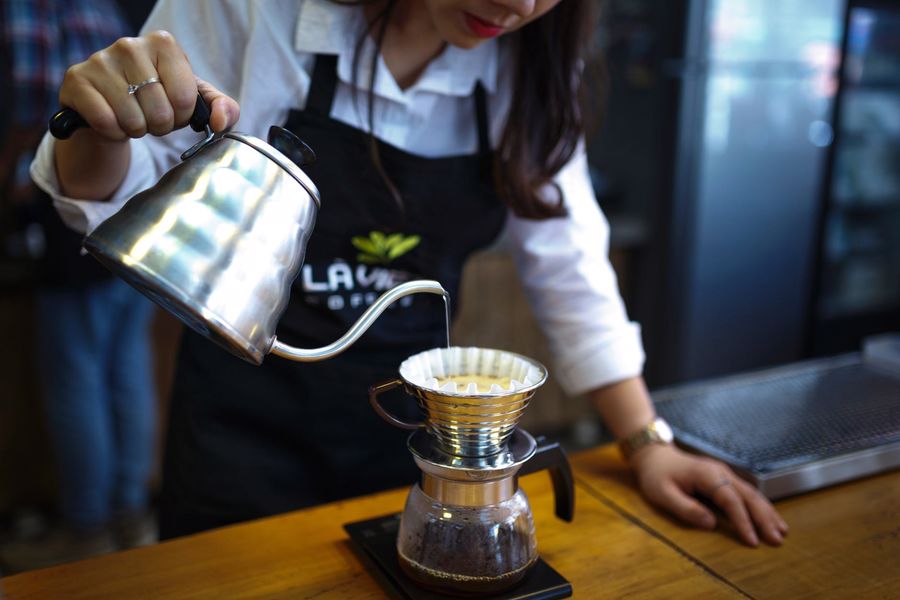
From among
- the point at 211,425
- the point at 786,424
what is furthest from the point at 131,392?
the point at 786,424

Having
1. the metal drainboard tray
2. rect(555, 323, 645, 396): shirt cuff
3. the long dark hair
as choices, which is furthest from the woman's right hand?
the metal drainboard tray

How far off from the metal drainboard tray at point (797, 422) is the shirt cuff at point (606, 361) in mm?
130

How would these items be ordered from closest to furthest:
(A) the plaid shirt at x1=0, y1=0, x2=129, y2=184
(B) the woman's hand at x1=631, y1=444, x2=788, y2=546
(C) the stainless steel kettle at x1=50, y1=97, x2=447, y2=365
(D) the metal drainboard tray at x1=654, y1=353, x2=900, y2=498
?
(C) the stainless steel kettle at x1=50, y1=97, x2=447, y2=365 → (B) the woman's hand at x1=631, y1=444, x2=788, y2=546 → (D) the metal drainboard tray at x1=654, y1=353, x2=900, y2=498 → (A) the plaid shirt at x1=0, y1=0, x2=129, y2=184

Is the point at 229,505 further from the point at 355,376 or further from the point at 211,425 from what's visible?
the point at 355,376

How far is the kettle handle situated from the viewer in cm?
89

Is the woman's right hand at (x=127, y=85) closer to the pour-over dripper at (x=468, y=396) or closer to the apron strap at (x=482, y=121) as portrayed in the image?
the pour-over dripper at (x=468, y=396)

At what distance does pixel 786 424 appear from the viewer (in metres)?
1.27

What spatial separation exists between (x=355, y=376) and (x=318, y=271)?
0.16 m

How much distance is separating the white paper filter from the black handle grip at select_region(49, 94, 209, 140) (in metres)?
0.30

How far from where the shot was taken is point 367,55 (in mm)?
1117

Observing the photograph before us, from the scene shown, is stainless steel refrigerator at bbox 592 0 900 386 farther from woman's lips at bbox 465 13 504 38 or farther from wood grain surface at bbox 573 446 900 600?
woman's lips at bbox 465 13 504 38

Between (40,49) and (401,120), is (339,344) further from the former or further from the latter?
(40,49)

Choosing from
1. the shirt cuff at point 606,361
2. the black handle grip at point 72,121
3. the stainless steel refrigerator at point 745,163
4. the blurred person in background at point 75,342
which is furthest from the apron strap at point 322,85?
the stainless steel refrigerator at point 745,163

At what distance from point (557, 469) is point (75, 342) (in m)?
1.72
